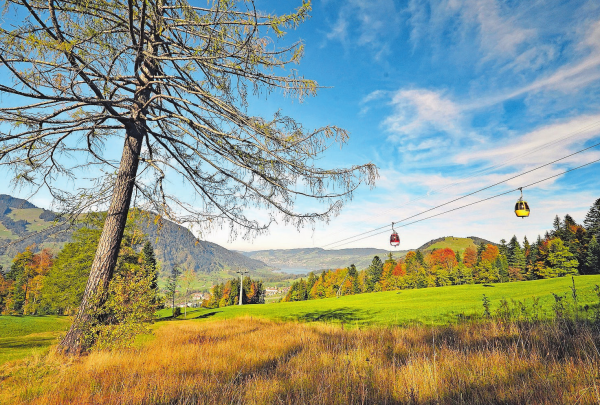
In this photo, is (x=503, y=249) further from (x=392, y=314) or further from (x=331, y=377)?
(x=331, y=377)

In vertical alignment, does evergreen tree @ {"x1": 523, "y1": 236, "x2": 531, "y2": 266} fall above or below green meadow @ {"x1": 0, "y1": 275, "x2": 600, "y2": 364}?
above

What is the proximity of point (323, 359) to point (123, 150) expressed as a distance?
5959 mm

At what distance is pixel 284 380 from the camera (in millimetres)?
2980

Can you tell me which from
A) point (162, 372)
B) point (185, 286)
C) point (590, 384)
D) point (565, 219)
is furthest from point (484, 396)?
point (565, 219)

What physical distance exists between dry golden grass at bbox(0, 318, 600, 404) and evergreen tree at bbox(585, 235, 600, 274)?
6304cm

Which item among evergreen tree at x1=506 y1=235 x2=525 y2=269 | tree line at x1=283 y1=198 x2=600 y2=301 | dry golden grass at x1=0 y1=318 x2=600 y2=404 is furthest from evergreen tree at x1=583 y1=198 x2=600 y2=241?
dry golden grass at x1=0 y1=318 x2=600 y2=404

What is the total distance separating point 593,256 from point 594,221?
21.0 ft

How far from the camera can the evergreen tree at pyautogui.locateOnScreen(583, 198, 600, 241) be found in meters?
45.9

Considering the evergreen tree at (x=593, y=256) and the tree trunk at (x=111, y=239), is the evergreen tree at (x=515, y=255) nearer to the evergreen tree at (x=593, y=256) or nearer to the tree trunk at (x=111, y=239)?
the evergreen tree at (x=593, y=256)

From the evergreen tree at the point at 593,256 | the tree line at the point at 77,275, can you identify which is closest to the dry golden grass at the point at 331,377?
the tree line at the point at 77,275

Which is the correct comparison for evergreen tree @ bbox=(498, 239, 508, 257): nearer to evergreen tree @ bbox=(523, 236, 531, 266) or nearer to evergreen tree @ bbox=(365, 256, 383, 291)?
evergreen tree @ bbox=(523, 236, 531, 266)

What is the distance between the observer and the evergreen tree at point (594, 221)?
4587 cm

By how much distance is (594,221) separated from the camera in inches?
1860

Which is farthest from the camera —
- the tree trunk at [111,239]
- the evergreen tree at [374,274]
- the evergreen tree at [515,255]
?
the evergreen tree at [374,274]
